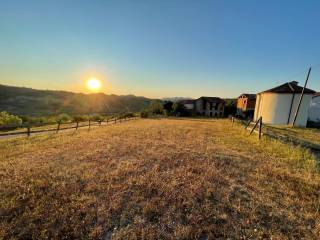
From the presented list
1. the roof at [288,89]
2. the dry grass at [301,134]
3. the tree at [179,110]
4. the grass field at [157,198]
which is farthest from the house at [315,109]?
the grass field at [157,198]

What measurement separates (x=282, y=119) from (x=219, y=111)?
1241 inches

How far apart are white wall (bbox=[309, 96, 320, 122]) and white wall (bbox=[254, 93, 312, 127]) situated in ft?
21.7

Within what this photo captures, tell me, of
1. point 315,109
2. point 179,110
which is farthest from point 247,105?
point 179,110

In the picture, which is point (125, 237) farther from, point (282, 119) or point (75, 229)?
point (282, 119)

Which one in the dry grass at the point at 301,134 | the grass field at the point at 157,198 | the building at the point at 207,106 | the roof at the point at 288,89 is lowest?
the grass field at the point at 157,198

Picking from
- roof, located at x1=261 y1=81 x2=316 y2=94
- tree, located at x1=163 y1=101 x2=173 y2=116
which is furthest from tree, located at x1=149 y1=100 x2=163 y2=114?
roof, located at x1=261 y1=81 x2=316 y2=94

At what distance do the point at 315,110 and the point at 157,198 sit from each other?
1505 inches

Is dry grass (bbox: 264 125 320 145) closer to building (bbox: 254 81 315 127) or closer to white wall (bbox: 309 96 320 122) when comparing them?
building (bbox: 254 81 315 127)

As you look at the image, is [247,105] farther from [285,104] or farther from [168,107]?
[168,107]

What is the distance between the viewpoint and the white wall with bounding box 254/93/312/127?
80.7ft

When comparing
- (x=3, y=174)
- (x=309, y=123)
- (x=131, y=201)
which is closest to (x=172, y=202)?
(x=131, y=201)

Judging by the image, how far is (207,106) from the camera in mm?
56219

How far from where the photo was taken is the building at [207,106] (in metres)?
56.1

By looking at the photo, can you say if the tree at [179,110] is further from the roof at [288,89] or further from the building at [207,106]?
the roof at [288,89]
